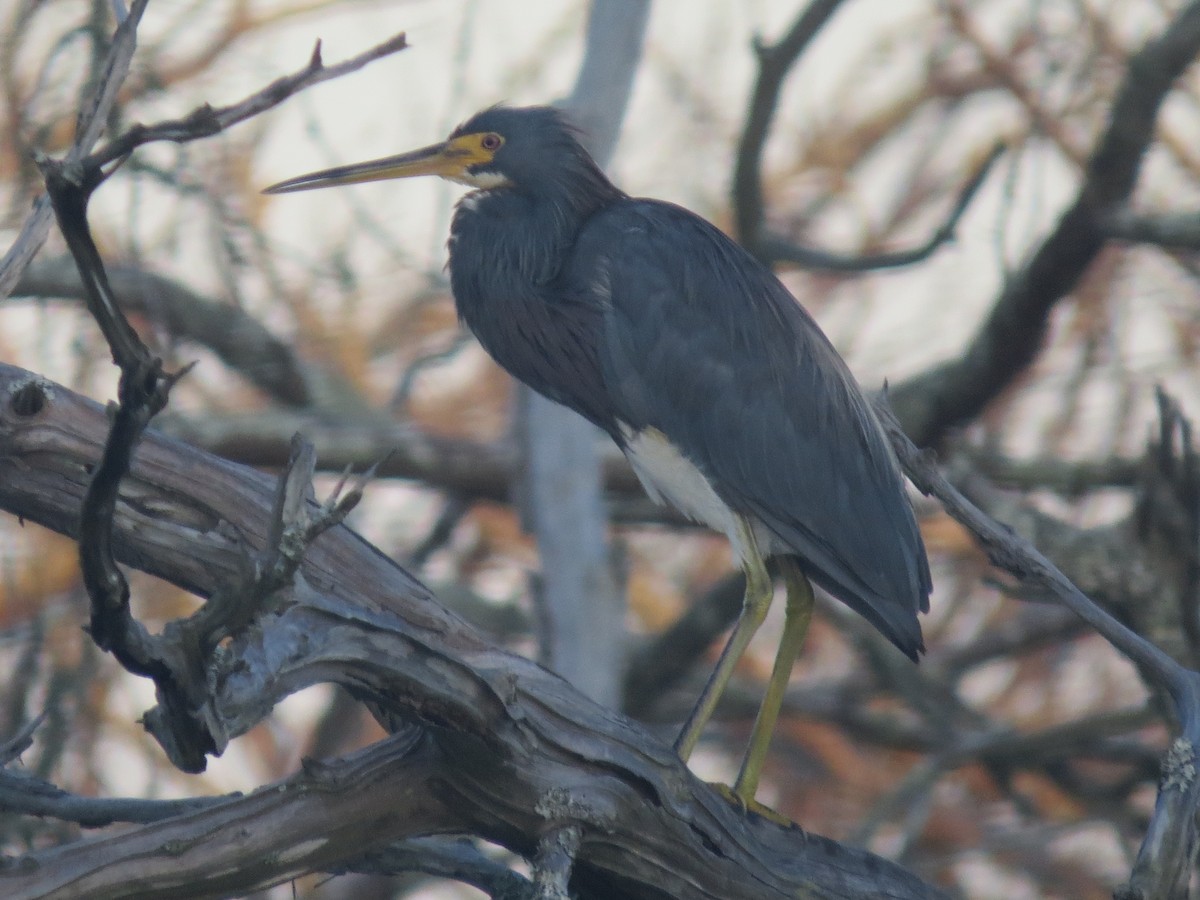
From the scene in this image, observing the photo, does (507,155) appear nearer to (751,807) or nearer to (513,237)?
(513,237)

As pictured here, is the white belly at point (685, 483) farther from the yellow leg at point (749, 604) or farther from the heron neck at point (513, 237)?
the heron neck at point (513, 237)

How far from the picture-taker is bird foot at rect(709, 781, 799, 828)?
10.9 ft

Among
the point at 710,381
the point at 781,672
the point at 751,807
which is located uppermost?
the point at 710,381

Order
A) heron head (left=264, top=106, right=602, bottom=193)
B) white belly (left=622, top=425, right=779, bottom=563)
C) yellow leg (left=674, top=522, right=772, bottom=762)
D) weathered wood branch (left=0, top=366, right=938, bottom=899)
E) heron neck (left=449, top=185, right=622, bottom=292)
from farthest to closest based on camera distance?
heron head (left=264, top=106, right=602, bottom=193) → heron neck (left=449, top=185, right=622, bottom=292) → white belly (left=622, top=425, right=779, bottom=563) → yellow leg (left=674, top=522, right=772, bottom=762) → weathered wood branch (left=0, top=366, right=938, bottom=899)

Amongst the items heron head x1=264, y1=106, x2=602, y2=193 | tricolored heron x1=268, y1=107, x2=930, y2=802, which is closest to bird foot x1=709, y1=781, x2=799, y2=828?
tricolored heron x1=268, y1=107, x2=930, y2=802

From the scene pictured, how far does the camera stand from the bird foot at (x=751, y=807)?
331 centimetres

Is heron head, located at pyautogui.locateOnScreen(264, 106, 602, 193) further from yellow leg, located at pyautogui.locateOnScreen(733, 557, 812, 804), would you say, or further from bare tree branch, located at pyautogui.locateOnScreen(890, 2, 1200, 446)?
bare tree branch, located at pyautogui.locateOnScreen(890, 2, 1200, 446)

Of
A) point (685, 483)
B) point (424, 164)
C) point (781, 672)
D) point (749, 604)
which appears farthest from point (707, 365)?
point (424, 164)

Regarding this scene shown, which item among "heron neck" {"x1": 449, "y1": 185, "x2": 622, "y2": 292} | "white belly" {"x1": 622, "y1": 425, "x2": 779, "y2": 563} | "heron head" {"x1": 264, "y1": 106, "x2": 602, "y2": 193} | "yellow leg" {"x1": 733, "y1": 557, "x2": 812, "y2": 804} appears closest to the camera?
"yellow leg" {"x1": 733, "y1": 557, "x2": 812, "y2": 804}

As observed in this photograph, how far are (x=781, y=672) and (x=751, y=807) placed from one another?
1.64 feet

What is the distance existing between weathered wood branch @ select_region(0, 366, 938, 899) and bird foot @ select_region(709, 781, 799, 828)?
1.29ft

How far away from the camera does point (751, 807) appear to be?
11.6 feet

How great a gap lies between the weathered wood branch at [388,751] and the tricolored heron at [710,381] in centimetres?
98

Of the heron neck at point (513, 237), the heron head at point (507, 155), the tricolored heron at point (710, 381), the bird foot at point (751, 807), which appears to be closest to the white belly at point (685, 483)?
the tricolored heron at point (710, 381)
